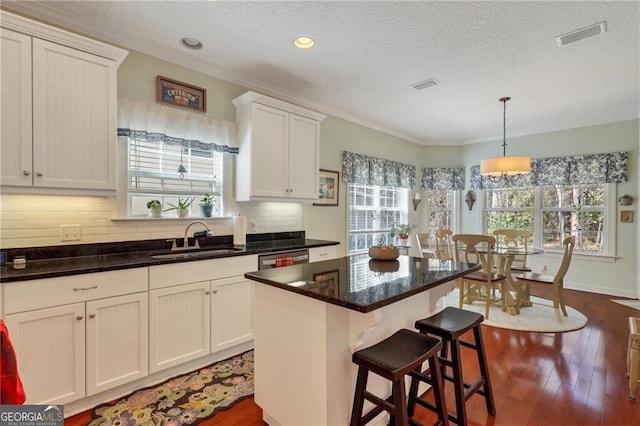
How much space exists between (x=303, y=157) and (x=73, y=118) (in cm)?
208

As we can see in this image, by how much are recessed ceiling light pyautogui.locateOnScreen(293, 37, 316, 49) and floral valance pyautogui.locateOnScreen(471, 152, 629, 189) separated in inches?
176

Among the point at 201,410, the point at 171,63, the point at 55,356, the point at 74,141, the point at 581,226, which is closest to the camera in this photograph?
the point at 55,356

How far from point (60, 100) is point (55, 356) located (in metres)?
1.64

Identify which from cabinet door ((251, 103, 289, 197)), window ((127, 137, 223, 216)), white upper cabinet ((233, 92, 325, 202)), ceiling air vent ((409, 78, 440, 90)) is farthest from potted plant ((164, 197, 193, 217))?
ceiling air vent ((409, 78, 440, 90))

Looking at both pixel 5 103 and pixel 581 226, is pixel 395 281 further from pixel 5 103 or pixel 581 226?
pixel 581 226

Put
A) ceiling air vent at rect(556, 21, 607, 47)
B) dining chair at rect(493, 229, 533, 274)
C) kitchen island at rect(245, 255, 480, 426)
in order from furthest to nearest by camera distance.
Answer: dining chair at rect(493, 229, 533, 274)
ceiling air vent at rect(556, 21, 607, 47)
kitchen island at rect(245, 255, 480, 426)

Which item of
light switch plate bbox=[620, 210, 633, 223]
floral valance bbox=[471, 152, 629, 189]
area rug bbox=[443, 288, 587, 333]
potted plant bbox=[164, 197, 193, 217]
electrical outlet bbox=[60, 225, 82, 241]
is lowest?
area rug bbox=[443, 288, 587, 333]

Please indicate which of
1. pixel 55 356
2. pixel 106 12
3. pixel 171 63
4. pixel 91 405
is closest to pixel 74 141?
pixel 106 12

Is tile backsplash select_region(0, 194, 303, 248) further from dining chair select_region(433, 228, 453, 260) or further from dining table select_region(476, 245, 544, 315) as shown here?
dining table select_region(476, 245, 544, 315)

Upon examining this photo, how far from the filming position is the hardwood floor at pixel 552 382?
1.96 metres

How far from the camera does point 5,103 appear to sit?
1.90 metres

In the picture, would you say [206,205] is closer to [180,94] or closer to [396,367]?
[180,94]

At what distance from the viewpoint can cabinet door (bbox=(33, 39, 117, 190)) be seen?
6.64ft

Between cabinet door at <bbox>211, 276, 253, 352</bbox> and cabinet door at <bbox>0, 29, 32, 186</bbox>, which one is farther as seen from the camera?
cabinet door at <bbox>211, 276, 253, 352</bbox>
